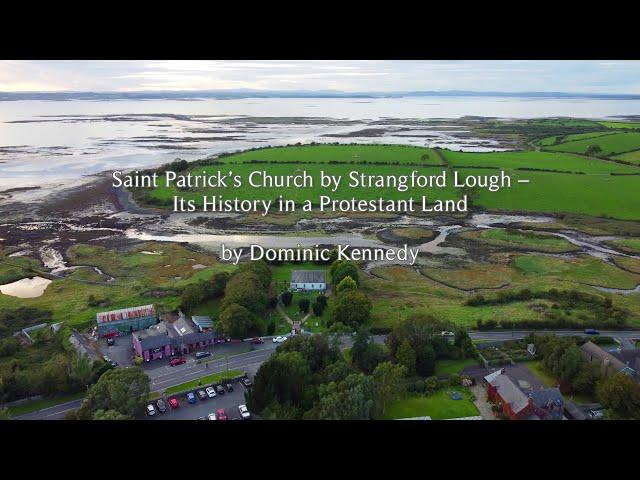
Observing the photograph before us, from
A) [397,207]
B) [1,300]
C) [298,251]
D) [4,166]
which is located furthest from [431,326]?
[4,166]

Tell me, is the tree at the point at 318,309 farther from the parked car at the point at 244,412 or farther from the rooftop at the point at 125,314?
the parked car at the point at 244,412

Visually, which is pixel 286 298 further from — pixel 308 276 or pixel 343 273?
pixel 343 273

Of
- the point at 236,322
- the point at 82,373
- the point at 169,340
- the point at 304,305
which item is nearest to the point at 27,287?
the point at 169,340

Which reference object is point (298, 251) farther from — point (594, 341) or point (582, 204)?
point (582, 204)

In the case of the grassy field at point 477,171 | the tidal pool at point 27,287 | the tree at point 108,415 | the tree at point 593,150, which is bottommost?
the tidal pool at point 27,287

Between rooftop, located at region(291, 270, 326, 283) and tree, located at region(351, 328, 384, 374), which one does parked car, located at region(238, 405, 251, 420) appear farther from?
rooftop, located at region(291, 270, 326, 283)

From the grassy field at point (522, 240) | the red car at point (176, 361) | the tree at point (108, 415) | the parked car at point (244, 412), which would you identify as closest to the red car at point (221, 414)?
the parked car at point (244, 412)
